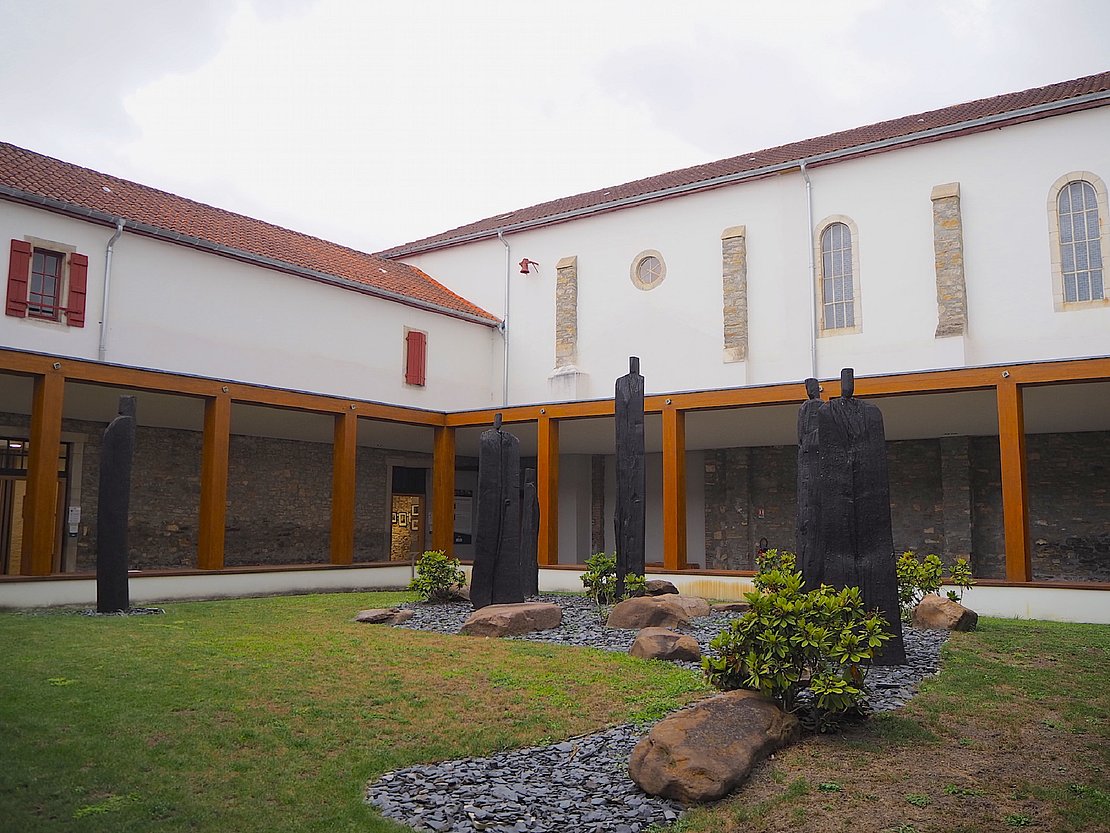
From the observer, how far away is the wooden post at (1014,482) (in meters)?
13.1

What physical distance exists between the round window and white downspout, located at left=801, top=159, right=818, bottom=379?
3.73 metres

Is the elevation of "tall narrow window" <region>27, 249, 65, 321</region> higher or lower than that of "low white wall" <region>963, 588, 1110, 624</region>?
higher

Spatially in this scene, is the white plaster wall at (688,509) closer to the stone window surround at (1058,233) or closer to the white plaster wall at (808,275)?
the white plaster wall at (808,275)

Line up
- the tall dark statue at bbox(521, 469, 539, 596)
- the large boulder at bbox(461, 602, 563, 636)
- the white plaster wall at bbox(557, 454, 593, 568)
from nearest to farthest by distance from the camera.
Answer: the large boulder at bbox(461, 602, 563, 636) → the tall dark statue at bbox(521, 469, 539, 596) → the white plaster wall at bbox(557, 454, 593, 568)

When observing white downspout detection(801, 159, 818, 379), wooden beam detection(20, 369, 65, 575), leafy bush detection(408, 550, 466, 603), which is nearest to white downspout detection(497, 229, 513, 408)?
white downspout detection(801, 159, 818, 379)

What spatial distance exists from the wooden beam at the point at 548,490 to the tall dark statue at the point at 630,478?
4576 millimetres

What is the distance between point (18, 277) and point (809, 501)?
13.6 meters

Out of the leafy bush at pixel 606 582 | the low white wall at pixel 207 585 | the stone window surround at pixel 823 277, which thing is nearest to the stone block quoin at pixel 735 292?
the stone window surround at pixel 823 277

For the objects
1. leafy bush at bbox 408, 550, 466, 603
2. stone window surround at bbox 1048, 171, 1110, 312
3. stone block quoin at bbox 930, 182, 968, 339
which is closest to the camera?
leafy bush at bbox 408, 550, 466, 603

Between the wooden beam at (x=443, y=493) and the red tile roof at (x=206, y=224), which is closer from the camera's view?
the red tile roof at (x=206, y=224)

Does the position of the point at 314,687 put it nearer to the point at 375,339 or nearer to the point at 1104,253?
the point at 375,339

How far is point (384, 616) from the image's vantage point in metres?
11.9

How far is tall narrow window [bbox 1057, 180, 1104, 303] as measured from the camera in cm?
1725

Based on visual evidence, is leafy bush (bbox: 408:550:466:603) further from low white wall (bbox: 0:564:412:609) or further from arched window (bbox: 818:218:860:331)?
arched window (bbox: 818:218:860:331)
